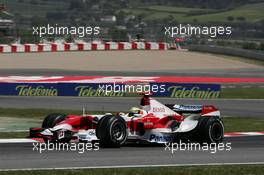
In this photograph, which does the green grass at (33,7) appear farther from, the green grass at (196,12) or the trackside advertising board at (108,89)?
the trackside advertising board at (108,89)

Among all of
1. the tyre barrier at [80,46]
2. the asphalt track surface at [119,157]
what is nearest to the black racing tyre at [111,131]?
the asphalt track surface at [119,157]

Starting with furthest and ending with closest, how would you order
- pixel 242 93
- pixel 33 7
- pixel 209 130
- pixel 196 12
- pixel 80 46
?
pixel 33 7 → pixel 196 12 → pixel 80 46 → pixel 242 93 → pixel 209 130

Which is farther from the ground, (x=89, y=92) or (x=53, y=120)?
(x=53, y=120)

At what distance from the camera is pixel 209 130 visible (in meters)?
17.9

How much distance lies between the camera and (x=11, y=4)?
108 meters

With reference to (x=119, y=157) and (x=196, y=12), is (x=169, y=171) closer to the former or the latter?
(x=119, y=157)

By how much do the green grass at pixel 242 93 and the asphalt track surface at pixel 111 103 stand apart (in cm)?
169

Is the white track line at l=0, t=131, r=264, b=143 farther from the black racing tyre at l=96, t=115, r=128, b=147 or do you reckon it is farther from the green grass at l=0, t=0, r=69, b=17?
the green grass at l=0, t=0, r=69, b=17

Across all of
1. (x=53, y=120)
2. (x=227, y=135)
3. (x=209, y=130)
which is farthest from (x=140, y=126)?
(x=227, y=135)

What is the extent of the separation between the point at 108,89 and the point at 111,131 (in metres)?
17.8

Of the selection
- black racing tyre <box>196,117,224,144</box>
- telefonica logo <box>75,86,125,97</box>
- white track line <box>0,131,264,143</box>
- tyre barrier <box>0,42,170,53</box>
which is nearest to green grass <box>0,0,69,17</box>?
tyre barrier <box>0,42,170,53</box>

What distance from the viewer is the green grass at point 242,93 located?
3616 cm

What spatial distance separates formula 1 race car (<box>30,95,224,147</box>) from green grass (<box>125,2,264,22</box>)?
241ft

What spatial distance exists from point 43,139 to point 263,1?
99.6m
